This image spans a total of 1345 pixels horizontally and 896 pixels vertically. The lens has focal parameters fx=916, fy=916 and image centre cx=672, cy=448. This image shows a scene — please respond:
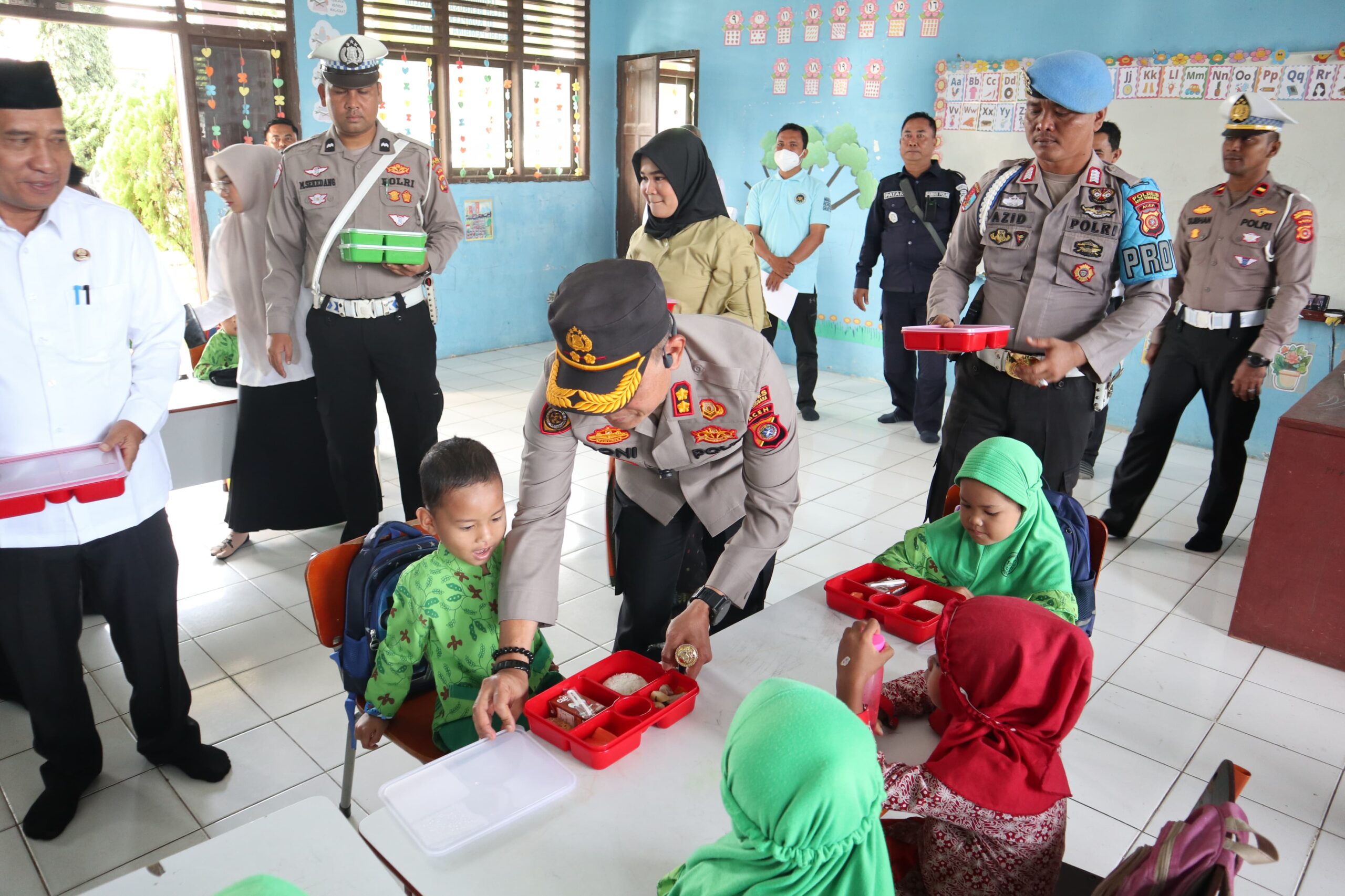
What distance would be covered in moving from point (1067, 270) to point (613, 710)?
1.89 m

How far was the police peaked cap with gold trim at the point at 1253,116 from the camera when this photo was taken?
11.6ft

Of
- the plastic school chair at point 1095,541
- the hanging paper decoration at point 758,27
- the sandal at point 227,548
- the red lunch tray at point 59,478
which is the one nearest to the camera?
the red lunch tray at point 59,478

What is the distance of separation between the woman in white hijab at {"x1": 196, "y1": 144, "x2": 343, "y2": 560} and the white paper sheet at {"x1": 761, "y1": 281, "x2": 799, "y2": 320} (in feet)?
10.2

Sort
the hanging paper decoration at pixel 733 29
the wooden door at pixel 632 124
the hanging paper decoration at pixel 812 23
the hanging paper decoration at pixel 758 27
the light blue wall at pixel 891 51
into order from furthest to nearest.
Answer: the wooden door at pixel 632 124 → the hanging paper decoration at pixel 733 29 → the hanging paper decoration at pixel 758 27 → the hanging paper decoration at pixel 812 23 → the light blue wall at pixel 891 51

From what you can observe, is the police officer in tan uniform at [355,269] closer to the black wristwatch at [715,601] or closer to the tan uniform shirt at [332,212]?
the tan uniform shirt at [332,212]

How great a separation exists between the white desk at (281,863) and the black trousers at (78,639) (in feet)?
3.85

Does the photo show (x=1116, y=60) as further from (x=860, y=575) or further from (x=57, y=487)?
(x=57, y=487)

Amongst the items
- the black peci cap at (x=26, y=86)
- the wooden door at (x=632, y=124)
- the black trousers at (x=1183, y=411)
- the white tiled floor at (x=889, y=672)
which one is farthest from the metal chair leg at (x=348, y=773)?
the wooden door at (x=632, y=124)

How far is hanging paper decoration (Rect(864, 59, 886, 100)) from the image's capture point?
6277 mm

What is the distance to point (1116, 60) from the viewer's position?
17.3ft

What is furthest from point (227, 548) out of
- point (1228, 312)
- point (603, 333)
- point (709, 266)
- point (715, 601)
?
point (1228, 312)

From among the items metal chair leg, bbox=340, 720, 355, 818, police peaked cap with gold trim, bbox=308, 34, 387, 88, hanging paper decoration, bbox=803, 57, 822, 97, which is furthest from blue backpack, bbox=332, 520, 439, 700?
hanging paper decoration, bbox=803, 57, 822, 97

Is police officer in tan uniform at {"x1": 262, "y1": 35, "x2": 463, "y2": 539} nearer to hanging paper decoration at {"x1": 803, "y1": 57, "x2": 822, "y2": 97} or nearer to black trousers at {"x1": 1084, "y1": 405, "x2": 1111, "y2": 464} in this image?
black trousers at {"x1": 1084, "y1": 405, "x2": 1111, "y2": 464}

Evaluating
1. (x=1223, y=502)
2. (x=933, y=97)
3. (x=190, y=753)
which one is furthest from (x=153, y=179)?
(x=1223, y=502)
